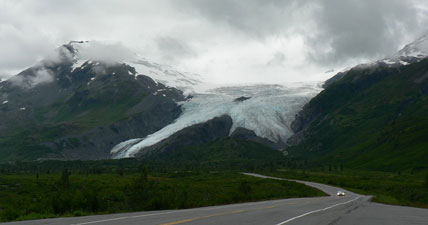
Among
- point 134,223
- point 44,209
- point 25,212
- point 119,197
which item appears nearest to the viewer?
point 134,223

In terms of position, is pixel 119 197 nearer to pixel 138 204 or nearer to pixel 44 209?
pixel 138 204

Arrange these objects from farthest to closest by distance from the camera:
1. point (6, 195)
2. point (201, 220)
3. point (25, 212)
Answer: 1. point (6, 195)
2. point (25, 212)
3. point (201, 220)

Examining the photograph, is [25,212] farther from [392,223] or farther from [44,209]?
[392,223]

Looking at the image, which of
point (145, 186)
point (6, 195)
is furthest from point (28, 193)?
point (145, 186)

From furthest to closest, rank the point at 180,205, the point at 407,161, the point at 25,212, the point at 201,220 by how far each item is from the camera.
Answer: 1. the point at 407,161
2. the point at 180,205
3. the point at 25,212
4. the point at 201,220

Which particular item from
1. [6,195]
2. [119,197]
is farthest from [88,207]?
[6,195]

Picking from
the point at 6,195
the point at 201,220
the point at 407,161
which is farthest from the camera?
the point at 407,161

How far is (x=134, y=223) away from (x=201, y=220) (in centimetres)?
385

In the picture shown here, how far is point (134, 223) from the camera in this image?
2173 centimetres

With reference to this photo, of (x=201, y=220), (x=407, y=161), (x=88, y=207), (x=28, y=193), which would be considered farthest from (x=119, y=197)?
(x=407, y=161)

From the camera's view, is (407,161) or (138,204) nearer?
(138,204)

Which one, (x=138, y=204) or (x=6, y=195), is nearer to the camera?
(x=138, y=204)

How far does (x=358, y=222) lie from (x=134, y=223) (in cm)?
1252

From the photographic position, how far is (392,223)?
24719mm
